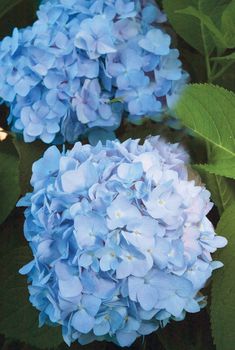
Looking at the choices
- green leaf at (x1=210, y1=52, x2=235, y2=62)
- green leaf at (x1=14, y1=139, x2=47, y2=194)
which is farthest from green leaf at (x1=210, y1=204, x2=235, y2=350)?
green leaf at (x1=14, y1=139, x2=47, y2=194)

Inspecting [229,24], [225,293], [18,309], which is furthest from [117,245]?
[229,24]

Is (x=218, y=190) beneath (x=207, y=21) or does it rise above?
beneath

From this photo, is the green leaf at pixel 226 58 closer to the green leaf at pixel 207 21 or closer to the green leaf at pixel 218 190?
the green leaf at pixel 207 21

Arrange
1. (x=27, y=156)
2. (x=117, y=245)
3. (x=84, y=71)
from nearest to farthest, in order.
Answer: (x=117, y=245)
(x=84, y=71)
(x=27, y=156)

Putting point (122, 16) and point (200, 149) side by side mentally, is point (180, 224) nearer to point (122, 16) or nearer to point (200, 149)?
point (200, 149)

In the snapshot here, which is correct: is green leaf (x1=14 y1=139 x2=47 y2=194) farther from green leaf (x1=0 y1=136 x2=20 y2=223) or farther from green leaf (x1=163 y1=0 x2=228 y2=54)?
green leaf (x1=163 y1=0 x2=228 y2=54)

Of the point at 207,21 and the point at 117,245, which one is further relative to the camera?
the point at 207,21

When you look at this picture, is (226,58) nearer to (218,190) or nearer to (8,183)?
(218,190)
